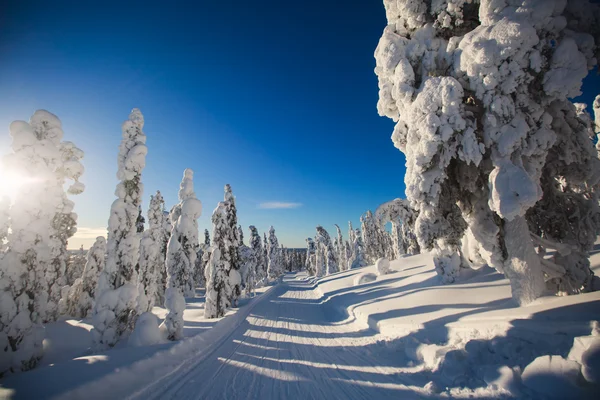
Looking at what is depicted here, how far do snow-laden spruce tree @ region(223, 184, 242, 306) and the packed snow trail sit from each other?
349 inches

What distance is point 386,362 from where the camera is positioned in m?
6.92

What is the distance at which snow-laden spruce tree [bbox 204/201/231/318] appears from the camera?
17.2 meters

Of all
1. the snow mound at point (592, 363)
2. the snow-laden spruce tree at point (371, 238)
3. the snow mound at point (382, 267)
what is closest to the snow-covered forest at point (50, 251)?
the snow mound at point (592, 363)

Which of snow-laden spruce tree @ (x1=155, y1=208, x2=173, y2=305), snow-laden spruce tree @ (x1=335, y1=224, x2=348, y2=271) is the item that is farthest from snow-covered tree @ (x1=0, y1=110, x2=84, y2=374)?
snow-laden spruce tree @ (x1=335, y1=224, x2=348, y2=271)

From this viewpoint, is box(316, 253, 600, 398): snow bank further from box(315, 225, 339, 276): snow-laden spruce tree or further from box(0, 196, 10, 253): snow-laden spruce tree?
box(315, 225, 339, 276): snow-laden spruce tree

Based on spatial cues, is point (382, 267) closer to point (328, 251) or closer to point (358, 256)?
point (358, 256)

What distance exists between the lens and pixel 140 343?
8391mm

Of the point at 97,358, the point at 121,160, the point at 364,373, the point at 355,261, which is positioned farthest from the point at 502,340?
the point at 355,261

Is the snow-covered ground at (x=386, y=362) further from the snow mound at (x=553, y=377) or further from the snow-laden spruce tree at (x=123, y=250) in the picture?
the snow-laden spruce tree at (x=123, y=250)

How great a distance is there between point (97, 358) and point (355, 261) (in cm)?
4725

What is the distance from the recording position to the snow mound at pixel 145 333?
332 inches

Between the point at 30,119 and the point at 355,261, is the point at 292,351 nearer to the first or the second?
the point at 30,119

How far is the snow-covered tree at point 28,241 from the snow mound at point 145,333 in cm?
353

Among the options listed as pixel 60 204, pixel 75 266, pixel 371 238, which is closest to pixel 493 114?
pixel 60 204
